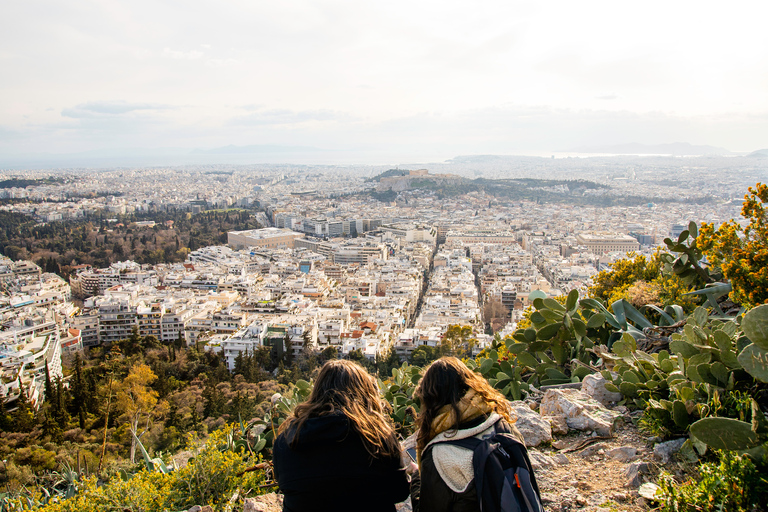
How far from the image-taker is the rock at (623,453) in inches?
72.3

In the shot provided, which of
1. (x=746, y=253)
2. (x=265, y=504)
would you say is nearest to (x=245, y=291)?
(x=746, y=253)

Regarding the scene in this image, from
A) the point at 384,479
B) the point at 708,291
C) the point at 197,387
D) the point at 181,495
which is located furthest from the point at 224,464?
the point at 197,387

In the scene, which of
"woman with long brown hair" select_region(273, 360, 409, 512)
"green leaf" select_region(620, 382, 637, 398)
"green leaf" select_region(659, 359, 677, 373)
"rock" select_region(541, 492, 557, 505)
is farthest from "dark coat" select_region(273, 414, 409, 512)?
"green leaf" select_region(659, 359, 677, 373)

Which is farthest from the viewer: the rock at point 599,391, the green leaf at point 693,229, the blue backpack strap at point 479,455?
the green leaf at point 693,229

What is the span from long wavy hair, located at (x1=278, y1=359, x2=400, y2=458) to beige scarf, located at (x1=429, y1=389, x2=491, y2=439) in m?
0.13

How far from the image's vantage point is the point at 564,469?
1846 millimetres

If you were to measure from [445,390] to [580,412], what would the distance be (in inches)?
40.3

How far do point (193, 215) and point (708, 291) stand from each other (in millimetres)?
44993

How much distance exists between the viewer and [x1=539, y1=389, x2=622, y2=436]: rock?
205cm

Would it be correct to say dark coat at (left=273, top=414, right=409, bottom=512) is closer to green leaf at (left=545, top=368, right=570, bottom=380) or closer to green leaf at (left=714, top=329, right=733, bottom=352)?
green leaf at (left=714, top=329, right=733, bottom=352)

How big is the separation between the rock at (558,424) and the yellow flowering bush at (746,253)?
1.50 meters

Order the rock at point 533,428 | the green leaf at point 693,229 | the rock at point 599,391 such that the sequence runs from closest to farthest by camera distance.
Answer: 1. the rock at point 533,428
2. the rock at point 599,391
3. the green leaf at point 693,229

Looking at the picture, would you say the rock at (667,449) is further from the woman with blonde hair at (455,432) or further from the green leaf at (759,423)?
the woman with blonde hair at (455,432)

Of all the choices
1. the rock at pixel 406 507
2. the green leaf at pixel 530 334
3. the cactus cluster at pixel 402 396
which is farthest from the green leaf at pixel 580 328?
the rock at pixel 406 507
